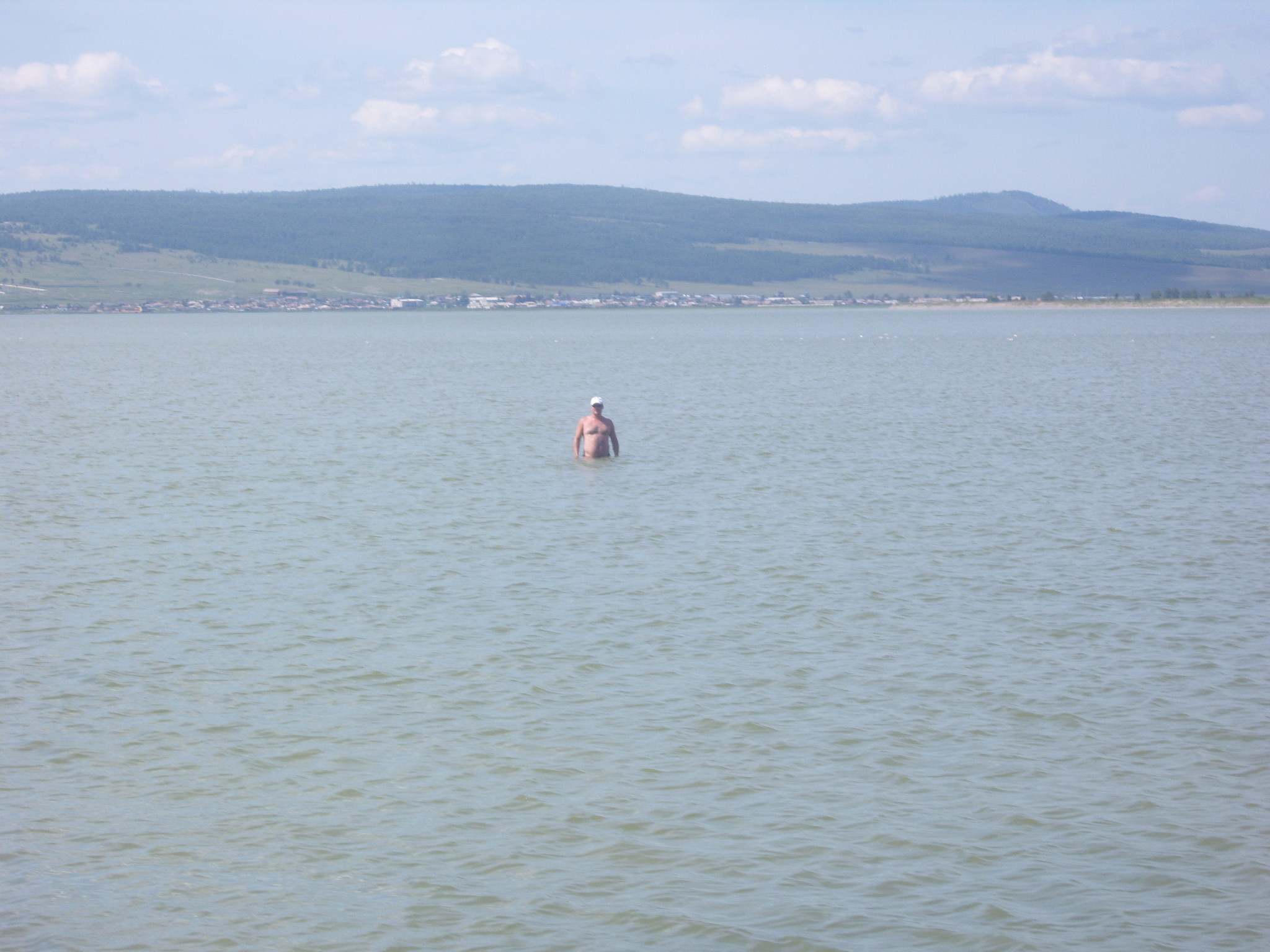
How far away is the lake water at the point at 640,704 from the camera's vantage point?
327 inches

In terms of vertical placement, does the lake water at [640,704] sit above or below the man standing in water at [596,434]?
below

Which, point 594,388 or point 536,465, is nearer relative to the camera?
point 536,465

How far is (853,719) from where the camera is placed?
11.5m

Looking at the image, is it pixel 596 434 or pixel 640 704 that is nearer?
pixel 640 704

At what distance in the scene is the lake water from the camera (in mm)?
8297

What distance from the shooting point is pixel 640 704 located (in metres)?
12.0

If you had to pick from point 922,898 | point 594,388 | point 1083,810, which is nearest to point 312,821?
point 922,898

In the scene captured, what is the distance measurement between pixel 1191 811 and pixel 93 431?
34278mm

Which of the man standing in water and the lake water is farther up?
the man standing in water

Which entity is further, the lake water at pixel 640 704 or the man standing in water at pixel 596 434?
the man standing in water at pixel 596 434

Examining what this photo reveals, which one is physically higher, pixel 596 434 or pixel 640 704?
pixel 596 434

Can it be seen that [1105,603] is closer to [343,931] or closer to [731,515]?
[731,515]

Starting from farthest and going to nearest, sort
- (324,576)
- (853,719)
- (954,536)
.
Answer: (954,536)
(324,576)
(853,719)

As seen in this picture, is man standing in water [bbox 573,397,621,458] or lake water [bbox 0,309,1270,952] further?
man standing in water [bbox 573,397,621,458]
